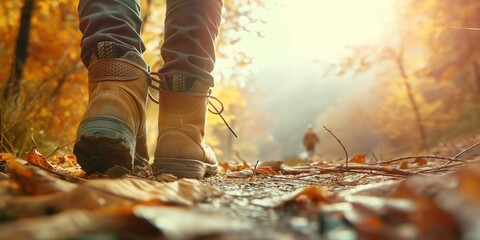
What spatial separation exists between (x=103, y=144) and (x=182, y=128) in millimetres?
354

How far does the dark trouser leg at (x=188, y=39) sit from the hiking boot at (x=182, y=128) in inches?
1.4

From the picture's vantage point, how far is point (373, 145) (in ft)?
97.3

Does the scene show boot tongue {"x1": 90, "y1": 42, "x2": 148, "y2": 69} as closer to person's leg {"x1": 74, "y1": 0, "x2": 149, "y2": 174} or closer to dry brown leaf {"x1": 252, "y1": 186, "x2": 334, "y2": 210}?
person's leg {"x1": 74, "y1": 0, "x2": 149, "y2": 174}

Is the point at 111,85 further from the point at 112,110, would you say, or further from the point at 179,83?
the point at 179,83

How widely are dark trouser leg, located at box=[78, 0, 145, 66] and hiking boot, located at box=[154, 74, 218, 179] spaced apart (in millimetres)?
204

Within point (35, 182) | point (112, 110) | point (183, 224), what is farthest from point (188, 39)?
point (183, 224)

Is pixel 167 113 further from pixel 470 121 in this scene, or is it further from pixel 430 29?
pixel 470 121

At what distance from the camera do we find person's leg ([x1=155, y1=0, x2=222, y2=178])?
1.30 meters

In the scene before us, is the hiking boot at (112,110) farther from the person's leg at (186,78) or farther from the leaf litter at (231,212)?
the leaf litter at (231,212)

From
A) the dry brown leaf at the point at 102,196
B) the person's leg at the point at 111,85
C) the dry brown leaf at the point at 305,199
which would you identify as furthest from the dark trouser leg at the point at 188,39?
the dry brown leaf at the point at 305,199

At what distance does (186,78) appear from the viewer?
132 cm

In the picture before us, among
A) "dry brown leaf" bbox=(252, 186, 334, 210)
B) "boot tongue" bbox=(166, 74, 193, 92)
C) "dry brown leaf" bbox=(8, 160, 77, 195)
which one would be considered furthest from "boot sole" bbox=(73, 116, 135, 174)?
"dry brown leaf" bbox=(252, 186, 334, 210)

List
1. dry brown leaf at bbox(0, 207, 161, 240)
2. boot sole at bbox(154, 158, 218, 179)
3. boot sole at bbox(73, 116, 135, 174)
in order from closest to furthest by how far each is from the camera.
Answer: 1. dry brown leaf at bbox(0, 207, 161, 240)
2. boot sole at bbox(73, 116, 135, 174)
3. boot sole at bbox(154, 158, 218, 179)

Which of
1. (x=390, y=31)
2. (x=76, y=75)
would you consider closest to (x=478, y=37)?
(x=390, y=31)
